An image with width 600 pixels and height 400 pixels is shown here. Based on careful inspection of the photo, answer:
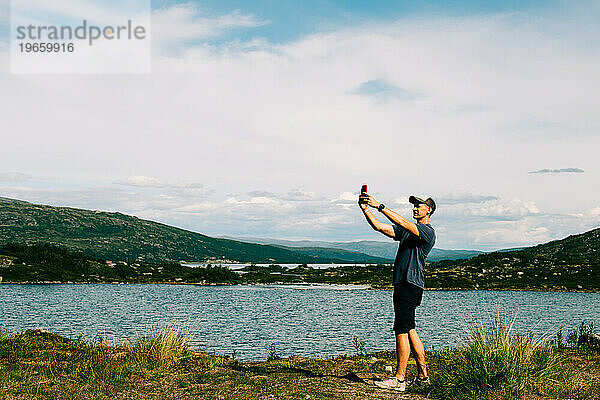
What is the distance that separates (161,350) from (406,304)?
7.96 m

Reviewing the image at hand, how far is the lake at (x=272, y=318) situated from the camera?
1031 inches

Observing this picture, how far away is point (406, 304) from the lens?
11336 millimetres

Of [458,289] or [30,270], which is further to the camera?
[30,270]

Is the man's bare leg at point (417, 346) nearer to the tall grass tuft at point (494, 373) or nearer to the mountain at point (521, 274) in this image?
the tall grass tuft at point (494, 373)

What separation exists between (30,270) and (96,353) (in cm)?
7357

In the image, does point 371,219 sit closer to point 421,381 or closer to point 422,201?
point 422,201

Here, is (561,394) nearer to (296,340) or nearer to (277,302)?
(296,340)

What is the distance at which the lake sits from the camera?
1031 inches

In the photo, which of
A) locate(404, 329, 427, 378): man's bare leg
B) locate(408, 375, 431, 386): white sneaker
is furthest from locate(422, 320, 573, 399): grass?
locate(404, 329, 427, 378): man's bare leg

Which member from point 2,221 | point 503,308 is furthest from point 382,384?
point 2,221

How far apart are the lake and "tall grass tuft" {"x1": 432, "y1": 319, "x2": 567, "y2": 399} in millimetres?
3330

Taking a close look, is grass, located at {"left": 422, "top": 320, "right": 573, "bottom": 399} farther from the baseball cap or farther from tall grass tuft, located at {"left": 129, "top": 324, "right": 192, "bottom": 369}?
tall grass tuft, located at {"left": 129, "top": 324, "right": 192, "bottom": 369}

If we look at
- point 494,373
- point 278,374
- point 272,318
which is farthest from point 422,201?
point 272,318

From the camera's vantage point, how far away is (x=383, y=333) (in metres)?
29.3
